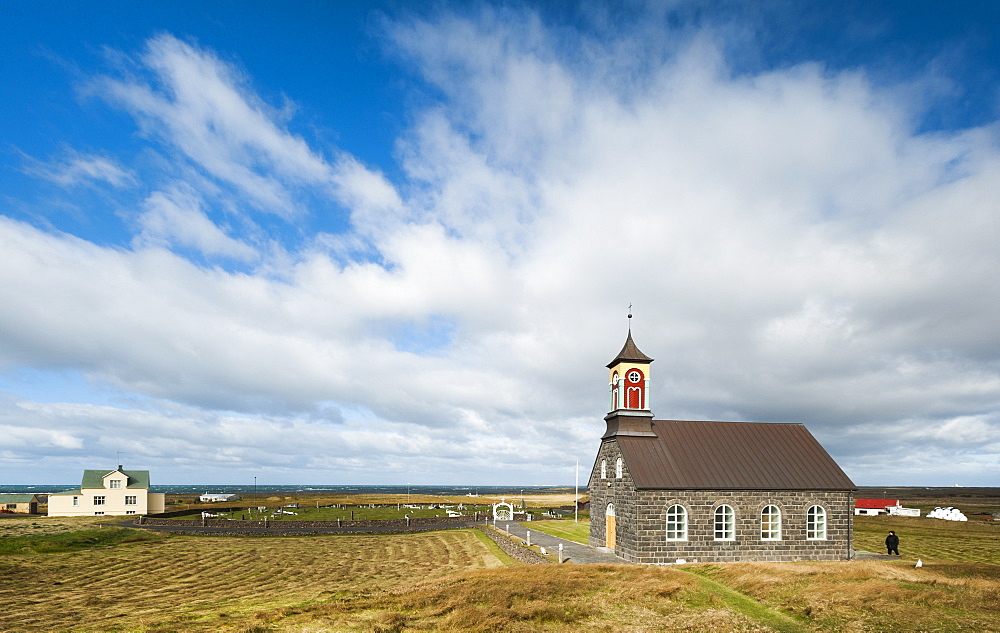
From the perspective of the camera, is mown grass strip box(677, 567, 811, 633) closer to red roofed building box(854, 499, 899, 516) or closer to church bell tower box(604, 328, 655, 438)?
church bell tower box(604, 328, 655, 438)

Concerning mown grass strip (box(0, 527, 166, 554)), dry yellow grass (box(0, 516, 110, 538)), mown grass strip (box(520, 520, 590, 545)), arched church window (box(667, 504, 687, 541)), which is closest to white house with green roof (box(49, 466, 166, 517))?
dry yellow grass (box(0, 516, 110, 538))

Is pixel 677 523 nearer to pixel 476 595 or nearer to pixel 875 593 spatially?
pixel 875 593

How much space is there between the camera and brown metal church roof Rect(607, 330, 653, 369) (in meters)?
38.8

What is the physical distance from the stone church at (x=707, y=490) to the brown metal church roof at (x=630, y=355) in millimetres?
63

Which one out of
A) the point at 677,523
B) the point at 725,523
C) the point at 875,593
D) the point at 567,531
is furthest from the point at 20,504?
the point at 875,593

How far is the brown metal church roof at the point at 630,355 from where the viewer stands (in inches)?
1528

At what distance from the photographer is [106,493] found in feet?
269

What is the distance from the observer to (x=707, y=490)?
34.8m

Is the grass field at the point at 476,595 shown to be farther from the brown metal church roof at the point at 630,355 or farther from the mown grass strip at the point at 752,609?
the brown metal church roof at the point at 630,355

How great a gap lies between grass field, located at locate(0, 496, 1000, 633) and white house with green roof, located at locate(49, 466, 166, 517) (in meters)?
41.5

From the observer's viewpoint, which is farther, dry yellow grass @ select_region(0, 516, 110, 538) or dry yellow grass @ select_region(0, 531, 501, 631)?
dry yellow grass @ select_region(0, 516, 110, 538)

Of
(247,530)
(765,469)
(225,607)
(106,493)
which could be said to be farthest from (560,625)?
(106,493)

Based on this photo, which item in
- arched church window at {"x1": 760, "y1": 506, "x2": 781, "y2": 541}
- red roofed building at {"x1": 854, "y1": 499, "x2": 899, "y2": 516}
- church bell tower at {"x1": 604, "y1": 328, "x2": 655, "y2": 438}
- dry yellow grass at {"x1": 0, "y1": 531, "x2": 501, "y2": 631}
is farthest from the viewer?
red roofed building at {"x1": 854, "y1": 499, "x2": 899, "y2": 516}

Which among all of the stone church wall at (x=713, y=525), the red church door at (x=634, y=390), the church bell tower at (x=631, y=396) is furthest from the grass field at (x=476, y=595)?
the red church door at (x=634, y=390)
